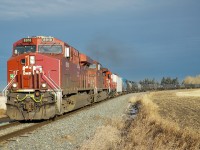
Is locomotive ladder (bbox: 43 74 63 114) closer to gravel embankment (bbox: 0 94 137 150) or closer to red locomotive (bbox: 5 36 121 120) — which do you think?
red locomotive (bbox: 5 36 121 120)

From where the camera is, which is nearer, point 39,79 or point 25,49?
point 39,79

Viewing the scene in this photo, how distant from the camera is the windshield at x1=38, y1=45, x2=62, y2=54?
662 inches

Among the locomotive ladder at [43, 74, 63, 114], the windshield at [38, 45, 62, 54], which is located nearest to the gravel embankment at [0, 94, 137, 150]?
the locomotive ladder at [43, 74, 63, 114]

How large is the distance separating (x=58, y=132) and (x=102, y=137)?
247 centimetres

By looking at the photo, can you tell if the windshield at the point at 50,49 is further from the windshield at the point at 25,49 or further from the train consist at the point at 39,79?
the windshield at the point at 25,49

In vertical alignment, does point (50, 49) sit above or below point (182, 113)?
above

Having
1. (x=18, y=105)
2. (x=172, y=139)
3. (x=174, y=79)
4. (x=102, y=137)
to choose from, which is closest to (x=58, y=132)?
(x=102, y=137)

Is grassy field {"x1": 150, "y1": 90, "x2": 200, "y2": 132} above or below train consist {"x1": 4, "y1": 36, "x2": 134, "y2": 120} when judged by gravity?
below

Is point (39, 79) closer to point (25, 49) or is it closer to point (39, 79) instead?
point (39, 79)

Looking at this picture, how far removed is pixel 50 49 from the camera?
670 inches

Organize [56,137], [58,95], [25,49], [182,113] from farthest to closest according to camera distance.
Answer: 1. [182,113]
2. [25,49]
3. [58,95]
4. [56,137]

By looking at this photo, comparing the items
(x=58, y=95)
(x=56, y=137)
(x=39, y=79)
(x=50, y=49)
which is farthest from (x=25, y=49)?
(x=56, y=137)

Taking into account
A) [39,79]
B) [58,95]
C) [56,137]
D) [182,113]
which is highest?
[39,79]

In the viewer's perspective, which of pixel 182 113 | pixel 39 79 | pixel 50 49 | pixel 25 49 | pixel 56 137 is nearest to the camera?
pixel 56 137
